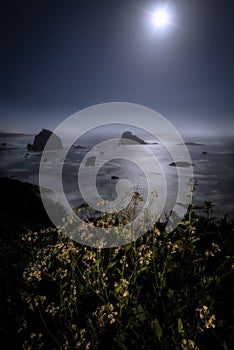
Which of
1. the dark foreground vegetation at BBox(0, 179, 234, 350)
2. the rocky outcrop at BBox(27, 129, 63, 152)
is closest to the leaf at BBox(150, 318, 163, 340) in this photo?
the dark foreground vegetation at BBox(0, 179, 234, 350)

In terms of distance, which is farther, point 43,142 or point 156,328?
point 43,142

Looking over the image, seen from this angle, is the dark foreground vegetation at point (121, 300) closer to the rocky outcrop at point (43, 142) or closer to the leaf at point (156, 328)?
the leaf at point (156, 328)

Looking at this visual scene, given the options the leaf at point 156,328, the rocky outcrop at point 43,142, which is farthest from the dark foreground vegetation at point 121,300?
the rocky outcrop at point 43,142

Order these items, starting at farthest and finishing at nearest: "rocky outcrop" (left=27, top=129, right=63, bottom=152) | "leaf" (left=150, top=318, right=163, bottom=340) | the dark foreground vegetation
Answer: "rocky outcrop" (left=27, top=129, right=63, bottom=152) < the dark foreground vegetation < "leaf" (left=150, top=318, right=163, bottom=340)

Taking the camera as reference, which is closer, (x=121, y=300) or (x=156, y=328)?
(x=156, y=328)

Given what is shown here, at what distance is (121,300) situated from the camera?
80.4 inches

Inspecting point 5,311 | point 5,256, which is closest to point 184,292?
point 5,311

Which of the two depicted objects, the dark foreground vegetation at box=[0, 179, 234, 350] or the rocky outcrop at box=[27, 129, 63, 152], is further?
the rocky outcrop at box=[27, 129, 63, 152]

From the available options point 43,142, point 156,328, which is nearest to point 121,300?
point 156,328

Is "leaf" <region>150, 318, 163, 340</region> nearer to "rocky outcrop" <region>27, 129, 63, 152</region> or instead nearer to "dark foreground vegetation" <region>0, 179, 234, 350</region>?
"dark foreground vegetation" <region>0, 179, 234, 350</region>

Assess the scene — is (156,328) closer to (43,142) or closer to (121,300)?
(121,300)

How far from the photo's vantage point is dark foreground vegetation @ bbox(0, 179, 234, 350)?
189cm


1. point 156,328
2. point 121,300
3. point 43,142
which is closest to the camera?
point 156,328

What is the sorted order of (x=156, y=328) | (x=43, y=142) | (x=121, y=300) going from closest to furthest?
(x=156, y=328)
(x=121, y=300)
(x=43, y=142)
